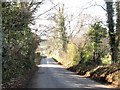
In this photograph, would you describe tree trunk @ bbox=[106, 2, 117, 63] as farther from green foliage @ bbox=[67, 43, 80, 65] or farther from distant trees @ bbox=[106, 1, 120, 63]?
green foliage @ bbox=[67, 43, 80, 65]

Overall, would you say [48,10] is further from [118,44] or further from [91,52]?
[91,52]

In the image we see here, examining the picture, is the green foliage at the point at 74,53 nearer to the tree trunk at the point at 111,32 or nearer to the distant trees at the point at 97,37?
the distant trees at the point at 97,37

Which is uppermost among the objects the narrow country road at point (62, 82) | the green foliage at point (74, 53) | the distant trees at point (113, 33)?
the distant trees at point (113, 33)

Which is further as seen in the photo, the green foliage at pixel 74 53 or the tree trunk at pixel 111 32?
the green foliage at pixel 74 53

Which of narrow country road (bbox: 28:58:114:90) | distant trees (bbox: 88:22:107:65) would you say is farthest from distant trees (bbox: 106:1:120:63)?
distant trees (bbox: 88:22:107:65)

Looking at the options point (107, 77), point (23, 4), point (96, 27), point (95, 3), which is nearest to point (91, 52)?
point (96, 27)

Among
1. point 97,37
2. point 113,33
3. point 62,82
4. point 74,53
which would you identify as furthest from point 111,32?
point 74,53

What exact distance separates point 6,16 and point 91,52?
1021 inches

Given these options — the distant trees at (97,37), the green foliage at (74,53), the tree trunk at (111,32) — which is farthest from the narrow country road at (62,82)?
the green foliage at (74,53)

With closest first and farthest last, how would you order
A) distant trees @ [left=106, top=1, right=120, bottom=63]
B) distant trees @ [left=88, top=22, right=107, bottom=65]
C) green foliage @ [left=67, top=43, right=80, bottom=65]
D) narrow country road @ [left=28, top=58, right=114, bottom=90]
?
1. narrow country road @ [left=28, top=58, right=114, bottom=90]
2. distant trees @ [left=106, top=1, right=120, bottom=63]
3. distant trees @ [left=88, top=22, right=107, bottom=65]
4. green foliage @ [left=67, top=43, right=80, bottom=65]

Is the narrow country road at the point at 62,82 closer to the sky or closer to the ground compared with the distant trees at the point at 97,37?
closer to the ground

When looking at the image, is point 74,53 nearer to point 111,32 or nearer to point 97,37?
point 97,37

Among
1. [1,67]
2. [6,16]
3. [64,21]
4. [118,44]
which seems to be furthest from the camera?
[64,21]

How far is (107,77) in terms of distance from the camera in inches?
888
